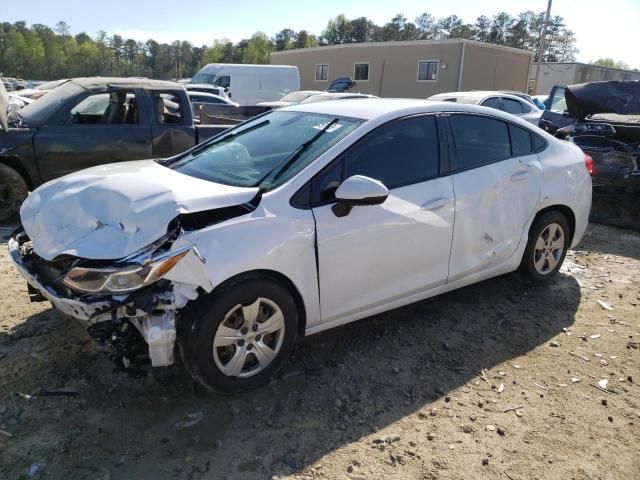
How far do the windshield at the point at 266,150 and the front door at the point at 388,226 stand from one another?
0.21 metres

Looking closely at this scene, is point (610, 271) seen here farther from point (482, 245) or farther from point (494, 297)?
point (482, 245)

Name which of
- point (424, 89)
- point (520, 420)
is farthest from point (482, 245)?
point (424, 89)

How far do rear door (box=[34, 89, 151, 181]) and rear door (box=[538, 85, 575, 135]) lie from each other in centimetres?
807

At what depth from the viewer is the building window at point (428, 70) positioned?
3369 centimetres

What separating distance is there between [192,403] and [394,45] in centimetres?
3527

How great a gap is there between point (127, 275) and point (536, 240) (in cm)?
338

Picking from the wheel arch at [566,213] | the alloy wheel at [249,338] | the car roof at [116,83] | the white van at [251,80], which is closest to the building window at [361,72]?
the white van at [251,80]

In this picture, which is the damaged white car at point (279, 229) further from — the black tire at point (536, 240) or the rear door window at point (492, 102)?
the rear door window at point (492, 102)

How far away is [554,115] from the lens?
12008 mm

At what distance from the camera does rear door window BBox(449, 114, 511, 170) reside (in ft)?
12.7

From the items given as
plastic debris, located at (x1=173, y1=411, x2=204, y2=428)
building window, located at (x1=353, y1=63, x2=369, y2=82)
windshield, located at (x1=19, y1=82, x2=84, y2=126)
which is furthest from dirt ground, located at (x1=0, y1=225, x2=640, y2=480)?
building window, located at (x1=353, y1=63, x2=369, y2=82)

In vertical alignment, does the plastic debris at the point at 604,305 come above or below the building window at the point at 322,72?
below

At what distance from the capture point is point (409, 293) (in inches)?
143

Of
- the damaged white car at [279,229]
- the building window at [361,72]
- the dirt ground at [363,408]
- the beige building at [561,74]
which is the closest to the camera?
the dirt ground at [363,408]
